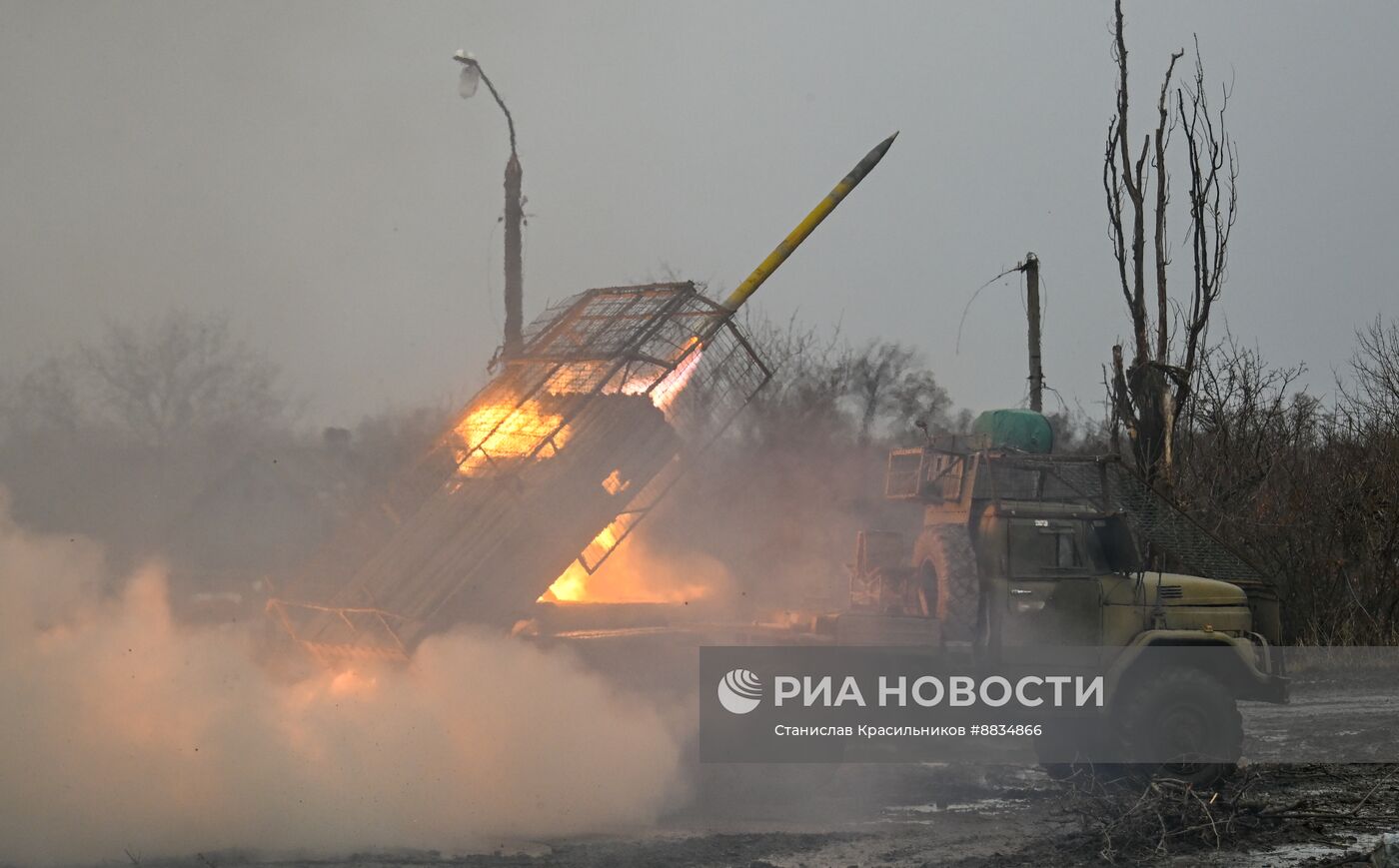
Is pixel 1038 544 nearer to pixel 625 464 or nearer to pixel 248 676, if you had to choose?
pixel 625 464

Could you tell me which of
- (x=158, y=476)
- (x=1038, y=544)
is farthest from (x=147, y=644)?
(x=158, y=476)

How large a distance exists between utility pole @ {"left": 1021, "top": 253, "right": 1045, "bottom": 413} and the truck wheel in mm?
12463

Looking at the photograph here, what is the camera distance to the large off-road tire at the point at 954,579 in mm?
12125

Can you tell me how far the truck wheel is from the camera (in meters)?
11.9

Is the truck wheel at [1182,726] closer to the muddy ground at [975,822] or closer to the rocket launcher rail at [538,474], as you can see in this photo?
the muddy ground at [975,822]

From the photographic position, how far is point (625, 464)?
42.0ft

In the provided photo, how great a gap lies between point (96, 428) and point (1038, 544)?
1359 cm

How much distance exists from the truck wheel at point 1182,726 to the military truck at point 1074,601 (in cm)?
1

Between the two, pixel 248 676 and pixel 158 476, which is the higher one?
pixel 158 476

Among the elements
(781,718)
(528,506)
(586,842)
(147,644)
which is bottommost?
(586,842)

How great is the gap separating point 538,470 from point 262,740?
10.9 feet

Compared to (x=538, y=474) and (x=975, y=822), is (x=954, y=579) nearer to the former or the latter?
(x=975, y=822)

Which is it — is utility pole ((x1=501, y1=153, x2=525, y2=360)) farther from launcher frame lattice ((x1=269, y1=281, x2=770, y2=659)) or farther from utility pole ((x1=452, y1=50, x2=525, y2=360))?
launcher frame lattice ((x1=269, y1=281, x2=770, y2=659))

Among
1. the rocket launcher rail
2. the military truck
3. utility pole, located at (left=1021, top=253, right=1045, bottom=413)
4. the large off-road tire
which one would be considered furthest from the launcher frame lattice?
utility pole, located at (left=1021, top=253, right=1045, bottom=413)
